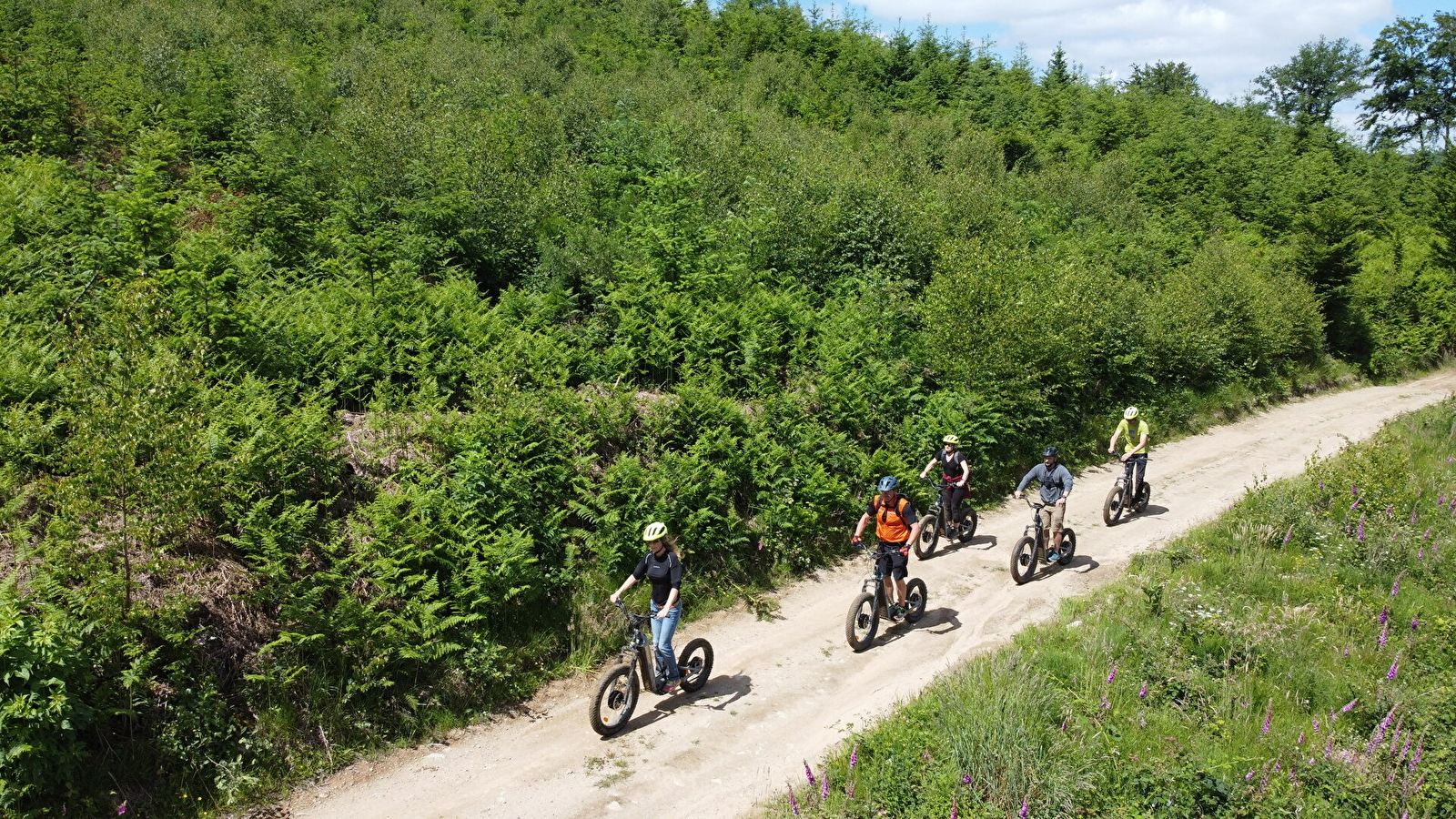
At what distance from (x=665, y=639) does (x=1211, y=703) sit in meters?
6.93

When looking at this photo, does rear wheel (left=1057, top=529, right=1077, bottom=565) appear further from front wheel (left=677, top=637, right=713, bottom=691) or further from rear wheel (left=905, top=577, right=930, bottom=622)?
front wheel (left=677, top=637, right=713, bottom=691)

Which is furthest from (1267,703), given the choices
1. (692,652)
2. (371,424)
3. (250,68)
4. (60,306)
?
(250,68)

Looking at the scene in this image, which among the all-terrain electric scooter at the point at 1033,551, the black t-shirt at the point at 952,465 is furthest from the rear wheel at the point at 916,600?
the black t-shirt at the point at 952,465

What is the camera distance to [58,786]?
746cm

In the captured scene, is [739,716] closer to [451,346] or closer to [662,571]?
[662,571]

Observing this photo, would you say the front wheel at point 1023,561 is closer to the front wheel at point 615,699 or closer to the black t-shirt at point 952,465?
the black t-shirt at point 952,465

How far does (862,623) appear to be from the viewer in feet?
39.1

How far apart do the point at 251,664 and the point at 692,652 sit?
5132 millimetres

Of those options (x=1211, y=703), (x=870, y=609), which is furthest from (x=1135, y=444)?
(x=870, y=609)

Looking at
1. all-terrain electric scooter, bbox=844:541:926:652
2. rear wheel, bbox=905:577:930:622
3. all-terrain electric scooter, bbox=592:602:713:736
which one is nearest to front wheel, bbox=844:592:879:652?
all-terrain electric scooter, bbox=844:541:926:652

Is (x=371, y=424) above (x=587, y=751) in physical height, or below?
above

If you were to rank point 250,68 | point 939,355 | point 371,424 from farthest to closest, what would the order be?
point 250,68, point 939,355, point 371,424

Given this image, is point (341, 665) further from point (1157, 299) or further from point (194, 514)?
point (1157, 299)

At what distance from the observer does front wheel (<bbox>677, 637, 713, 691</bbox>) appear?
10406 millimetres
